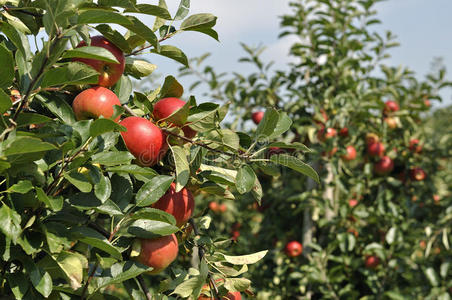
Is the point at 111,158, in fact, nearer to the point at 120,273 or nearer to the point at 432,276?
the point at 120,273

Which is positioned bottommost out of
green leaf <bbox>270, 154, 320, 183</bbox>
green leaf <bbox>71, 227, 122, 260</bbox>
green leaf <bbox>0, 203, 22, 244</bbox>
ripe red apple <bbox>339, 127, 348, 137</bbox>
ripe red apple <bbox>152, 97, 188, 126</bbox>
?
green leaf <bbox>71, 227, 122, 260</bbox>

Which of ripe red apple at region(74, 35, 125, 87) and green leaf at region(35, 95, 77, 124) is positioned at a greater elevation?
ripe red apple at region(74, 35, 125, 87)

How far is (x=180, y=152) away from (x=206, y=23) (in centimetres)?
28

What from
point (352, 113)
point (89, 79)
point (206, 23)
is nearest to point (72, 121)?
point (89, 79)

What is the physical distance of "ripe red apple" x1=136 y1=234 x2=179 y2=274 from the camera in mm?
842

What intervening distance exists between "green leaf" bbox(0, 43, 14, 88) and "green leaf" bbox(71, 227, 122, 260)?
267 millimetres

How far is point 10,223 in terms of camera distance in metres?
0.63

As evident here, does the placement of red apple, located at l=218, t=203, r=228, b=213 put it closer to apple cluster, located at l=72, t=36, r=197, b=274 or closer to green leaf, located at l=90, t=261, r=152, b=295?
apple cluster, located at l=72, t=36, r=197, b=274

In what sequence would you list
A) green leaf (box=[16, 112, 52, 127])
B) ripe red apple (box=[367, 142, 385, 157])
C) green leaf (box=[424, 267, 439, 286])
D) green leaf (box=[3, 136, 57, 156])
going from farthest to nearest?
ripe red apple (box=[367, 142, 385, 157]) → green leaf (box=[424, 267, 439, 286]) → green leaf (box=[16, 112, 52, 127]) → green leaf (box=[3, 136, 57, 156])

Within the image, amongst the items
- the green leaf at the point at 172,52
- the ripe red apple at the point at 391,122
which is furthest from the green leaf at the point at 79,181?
the ripe red apple at the point at 391,122

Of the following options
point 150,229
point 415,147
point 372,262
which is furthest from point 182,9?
point 415,147

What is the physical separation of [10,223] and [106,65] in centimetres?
A: 38

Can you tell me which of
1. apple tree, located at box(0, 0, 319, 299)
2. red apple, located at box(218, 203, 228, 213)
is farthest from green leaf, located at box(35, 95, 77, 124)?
red apple, located at box(218, 203, 228, 213)

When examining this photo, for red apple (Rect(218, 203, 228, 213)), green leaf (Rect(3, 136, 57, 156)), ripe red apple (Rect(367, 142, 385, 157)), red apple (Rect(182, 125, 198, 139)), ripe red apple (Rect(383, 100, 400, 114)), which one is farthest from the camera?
red apple (Rect(218, 203, 228, 213))
